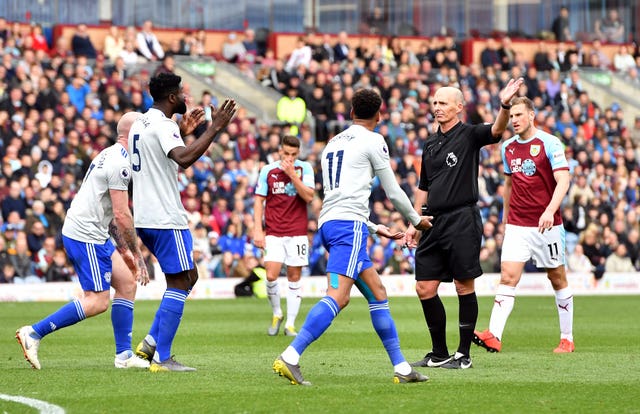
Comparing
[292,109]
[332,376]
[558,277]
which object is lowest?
[332,376]

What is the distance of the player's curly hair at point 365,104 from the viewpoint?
1053 cm

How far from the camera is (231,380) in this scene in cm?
1061

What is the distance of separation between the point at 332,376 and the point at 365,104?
2.40 meters

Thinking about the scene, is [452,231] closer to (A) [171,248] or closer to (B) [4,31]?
(A) [171,248]

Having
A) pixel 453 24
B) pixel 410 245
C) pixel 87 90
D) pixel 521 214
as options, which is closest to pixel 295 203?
pixel 521 214

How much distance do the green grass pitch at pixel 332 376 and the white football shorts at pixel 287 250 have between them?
105 cm

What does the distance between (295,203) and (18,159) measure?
11083 millimetres

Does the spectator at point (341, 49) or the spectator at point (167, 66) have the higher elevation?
the spectator at point (341, 49)

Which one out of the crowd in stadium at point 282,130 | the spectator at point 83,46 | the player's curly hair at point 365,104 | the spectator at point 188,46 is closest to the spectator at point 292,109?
the crowd in stadium at point 282,130

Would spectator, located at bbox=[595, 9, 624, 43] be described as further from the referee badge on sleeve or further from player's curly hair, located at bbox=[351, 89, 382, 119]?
player's curly hair, located at bbox=[351, 89, 382, 119]

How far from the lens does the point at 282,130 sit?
31.7 metres

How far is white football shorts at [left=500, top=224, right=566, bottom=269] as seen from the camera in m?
13.8

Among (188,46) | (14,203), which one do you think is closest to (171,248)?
(14,203)

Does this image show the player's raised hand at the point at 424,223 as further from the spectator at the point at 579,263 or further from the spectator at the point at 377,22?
the spectator at the point at 377,22
